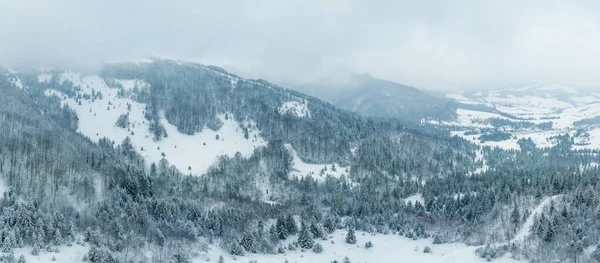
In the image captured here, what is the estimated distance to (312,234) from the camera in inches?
6432

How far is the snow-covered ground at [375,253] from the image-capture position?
142075 millimetres

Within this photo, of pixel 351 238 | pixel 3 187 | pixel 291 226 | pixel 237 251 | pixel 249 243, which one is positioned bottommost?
pixel 237 251

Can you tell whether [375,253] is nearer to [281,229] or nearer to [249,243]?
[281,229]

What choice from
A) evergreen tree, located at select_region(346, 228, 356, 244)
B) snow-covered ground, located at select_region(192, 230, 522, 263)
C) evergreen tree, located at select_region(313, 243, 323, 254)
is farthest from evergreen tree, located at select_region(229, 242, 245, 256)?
evergreen tree, located at select_region(346, 228, 356, 244)

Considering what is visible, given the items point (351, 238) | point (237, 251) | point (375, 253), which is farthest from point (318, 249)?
point (237, 251)

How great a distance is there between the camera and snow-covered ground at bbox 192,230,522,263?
142 metres

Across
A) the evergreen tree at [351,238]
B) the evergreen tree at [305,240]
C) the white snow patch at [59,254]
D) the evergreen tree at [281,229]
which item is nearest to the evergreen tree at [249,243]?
the evergreen tree at [281,229]

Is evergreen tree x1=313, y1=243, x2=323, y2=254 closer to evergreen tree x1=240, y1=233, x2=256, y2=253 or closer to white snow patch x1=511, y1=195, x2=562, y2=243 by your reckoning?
evergreen tree x1=240, y1=233, x2=256, y2=253

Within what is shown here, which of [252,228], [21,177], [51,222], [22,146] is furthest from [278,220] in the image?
[22,146]

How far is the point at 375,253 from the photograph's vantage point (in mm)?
153125

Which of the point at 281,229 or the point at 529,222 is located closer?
the point at 529,222

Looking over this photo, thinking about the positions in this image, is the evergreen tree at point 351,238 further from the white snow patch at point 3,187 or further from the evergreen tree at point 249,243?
the white snow patch at point 3,187

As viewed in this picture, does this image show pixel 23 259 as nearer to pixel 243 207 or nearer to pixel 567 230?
pixel 243 207

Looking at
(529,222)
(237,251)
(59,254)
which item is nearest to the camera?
(59,254)
